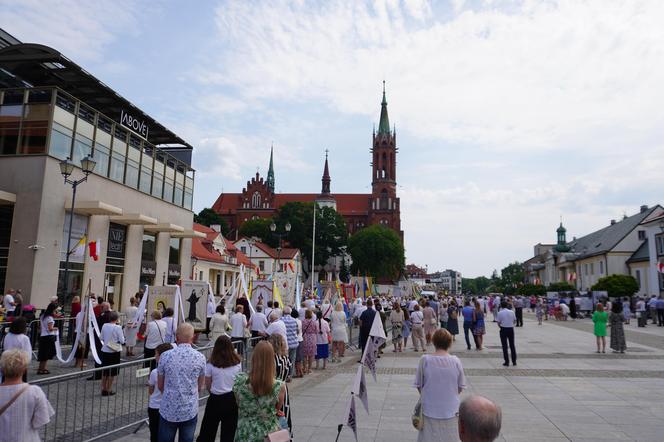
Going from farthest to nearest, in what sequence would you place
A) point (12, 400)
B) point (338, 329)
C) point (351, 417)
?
point (338, 329)
point (351, 417)
point (12, 400)

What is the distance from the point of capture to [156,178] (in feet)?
115

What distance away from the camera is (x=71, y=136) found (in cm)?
2558

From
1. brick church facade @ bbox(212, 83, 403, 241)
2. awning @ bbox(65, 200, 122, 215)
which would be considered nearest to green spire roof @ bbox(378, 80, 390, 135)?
brick church facade @ bbox(212, 83, 403, 241)

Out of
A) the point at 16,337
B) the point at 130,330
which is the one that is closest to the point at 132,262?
the point at 130,330

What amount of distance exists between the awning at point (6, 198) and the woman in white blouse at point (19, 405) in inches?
880

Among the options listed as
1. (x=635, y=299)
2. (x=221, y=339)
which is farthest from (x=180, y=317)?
(x=635, y=299)

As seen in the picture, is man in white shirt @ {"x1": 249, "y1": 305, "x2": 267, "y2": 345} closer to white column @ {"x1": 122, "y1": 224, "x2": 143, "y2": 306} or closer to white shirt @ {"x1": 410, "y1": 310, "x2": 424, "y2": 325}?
white shirt @ {"x1": 410, "y1": 310, "x2": 424, "y2": 325}

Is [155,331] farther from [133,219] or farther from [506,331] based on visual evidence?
[133,219]

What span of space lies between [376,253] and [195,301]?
3051 inches

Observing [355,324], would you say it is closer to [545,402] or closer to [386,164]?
[545,402]

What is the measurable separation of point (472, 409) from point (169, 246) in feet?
120

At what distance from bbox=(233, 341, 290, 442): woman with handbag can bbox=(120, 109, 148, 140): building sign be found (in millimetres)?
32469

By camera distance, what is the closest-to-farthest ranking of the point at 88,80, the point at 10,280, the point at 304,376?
the point at 304,376, the point at 10,280, the point at 88,80

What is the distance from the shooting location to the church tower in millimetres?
115312
